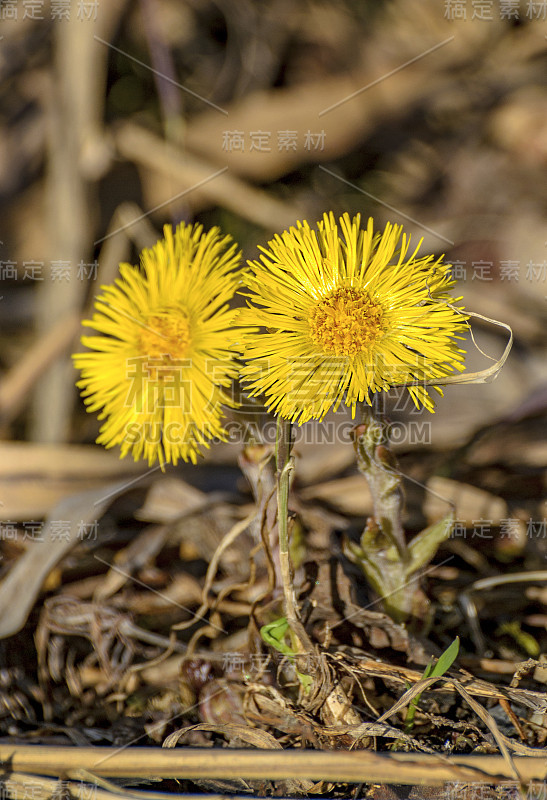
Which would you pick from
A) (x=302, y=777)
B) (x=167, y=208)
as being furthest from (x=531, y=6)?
(x=302, y=777)

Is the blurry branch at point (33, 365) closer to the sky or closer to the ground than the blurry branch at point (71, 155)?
closer to the ground

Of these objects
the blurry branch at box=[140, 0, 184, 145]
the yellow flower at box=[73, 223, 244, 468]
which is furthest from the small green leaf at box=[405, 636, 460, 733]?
the blurry branch at box=[140, 0, 184, 145]

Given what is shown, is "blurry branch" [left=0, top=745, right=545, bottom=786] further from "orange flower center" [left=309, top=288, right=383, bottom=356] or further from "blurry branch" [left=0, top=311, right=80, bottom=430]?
"blurry branch" [left=0, top=311, right=80, bottom=430]

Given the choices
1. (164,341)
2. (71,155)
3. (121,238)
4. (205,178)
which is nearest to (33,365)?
(121,238)

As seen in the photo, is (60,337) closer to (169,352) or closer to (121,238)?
(121,238)

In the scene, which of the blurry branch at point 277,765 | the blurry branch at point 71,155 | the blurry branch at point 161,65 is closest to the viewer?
the blurry branch at point 277,765

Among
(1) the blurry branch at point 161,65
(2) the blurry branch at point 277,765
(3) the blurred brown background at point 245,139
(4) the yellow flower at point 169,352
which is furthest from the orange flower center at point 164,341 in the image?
(1) the blurry branch at point 161,65

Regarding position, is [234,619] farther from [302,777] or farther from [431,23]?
[431,23]

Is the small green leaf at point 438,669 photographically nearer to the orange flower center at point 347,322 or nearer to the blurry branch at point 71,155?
the orange flower center at point 347,322

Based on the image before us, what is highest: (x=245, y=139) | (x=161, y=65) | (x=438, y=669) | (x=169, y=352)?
(x=161, y=65)
